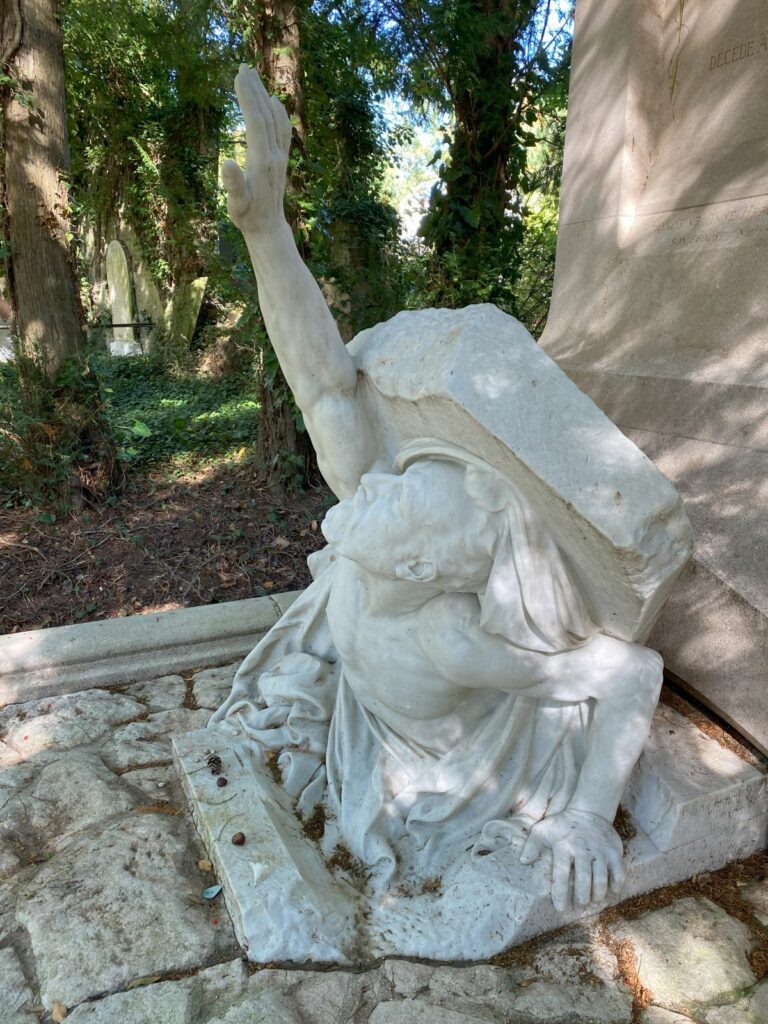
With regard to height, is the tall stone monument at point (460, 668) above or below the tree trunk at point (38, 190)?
below

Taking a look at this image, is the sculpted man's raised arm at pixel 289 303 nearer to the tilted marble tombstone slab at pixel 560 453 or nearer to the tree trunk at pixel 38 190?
the tilted marble tombstone slab at pixel 560 453

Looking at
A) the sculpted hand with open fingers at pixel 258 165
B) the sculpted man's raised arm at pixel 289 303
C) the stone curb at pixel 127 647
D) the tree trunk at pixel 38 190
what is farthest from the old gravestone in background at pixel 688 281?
the tree trunk at pixel 38 190

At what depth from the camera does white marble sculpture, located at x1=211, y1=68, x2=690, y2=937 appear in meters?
1.34

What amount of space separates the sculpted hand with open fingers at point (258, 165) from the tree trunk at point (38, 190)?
3.60 meters

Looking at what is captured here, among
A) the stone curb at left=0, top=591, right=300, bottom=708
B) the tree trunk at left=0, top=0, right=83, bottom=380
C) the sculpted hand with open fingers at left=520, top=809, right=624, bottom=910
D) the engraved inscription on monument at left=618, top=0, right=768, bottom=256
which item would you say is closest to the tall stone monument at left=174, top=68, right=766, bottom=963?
the sculpted hand with open fingers at left=520, top=809, right=624, bottom=910

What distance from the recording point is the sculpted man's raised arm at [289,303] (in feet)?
5.13

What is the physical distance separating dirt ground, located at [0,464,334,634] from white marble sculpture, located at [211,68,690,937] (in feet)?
6.44

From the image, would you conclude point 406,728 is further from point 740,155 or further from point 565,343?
point 740,155

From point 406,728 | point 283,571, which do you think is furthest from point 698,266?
point 283,571

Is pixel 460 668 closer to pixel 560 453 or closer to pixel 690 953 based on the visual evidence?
pixel 560 453

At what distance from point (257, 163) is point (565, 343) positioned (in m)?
1.66

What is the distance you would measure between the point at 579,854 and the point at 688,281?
1.83 meters

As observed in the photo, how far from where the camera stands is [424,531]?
1.48m

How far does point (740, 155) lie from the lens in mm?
2299
